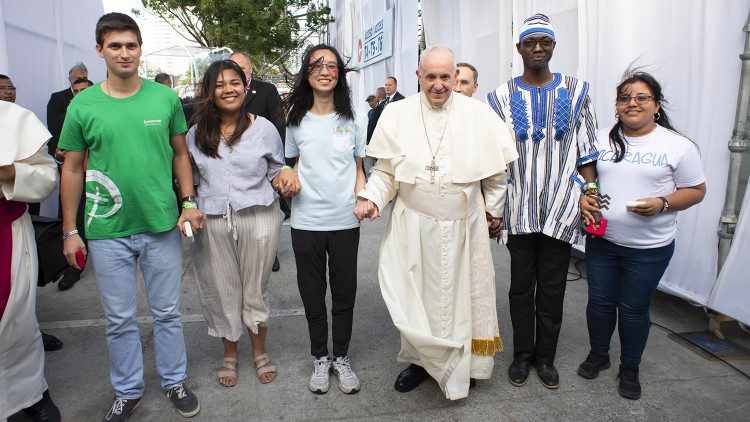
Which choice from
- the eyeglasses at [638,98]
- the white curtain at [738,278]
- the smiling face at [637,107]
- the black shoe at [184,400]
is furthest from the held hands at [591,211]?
the black shoe at [184,400]

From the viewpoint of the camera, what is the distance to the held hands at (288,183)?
2637 mm

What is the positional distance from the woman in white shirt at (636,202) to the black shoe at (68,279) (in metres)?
4.35

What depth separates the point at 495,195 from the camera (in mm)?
2699

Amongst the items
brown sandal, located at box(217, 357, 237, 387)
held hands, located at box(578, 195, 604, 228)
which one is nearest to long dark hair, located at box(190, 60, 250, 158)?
brown sandal, located at box(217, 357, 237, 387)

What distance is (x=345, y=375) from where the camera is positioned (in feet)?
9.57

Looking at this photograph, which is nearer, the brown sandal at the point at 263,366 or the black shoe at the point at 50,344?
the brown sandal at the point at 263,366

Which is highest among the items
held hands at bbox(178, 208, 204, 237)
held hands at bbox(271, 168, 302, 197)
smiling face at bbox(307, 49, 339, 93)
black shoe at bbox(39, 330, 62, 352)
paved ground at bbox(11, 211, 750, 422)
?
smiling face at bbox(307, 49, 339, 93)

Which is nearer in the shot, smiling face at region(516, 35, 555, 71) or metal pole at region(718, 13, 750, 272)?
smiling face at region(516, 35, 555, 71)

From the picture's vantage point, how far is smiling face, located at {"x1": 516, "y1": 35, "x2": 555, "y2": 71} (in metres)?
2.57

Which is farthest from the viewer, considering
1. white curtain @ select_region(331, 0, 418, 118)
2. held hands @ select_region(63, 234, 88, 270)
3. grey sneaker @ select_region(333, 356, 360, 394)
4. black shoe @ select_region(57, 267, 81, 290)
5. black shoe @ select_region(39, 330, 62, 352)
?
white curtain @ select_region(331, 0, 418, 118)

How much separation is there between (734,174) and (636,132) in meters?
1.11

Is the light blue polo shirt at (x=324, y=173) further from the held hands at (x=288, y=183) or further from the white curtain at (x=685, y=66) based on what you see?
the white curtain at (x=685, y=66)

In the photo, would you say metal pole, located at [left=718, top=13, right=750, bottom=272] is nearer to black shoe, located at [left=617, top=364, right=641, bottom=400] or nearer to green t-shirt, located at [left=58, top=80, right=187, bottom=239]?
black shoe, located at [left=617, top=364, right=641, bottom=400]

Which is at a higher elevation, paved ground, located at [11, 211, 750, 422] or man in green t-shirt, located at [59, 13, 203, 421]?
man in green t-shirt, located at [59, 13, 203, 421]
